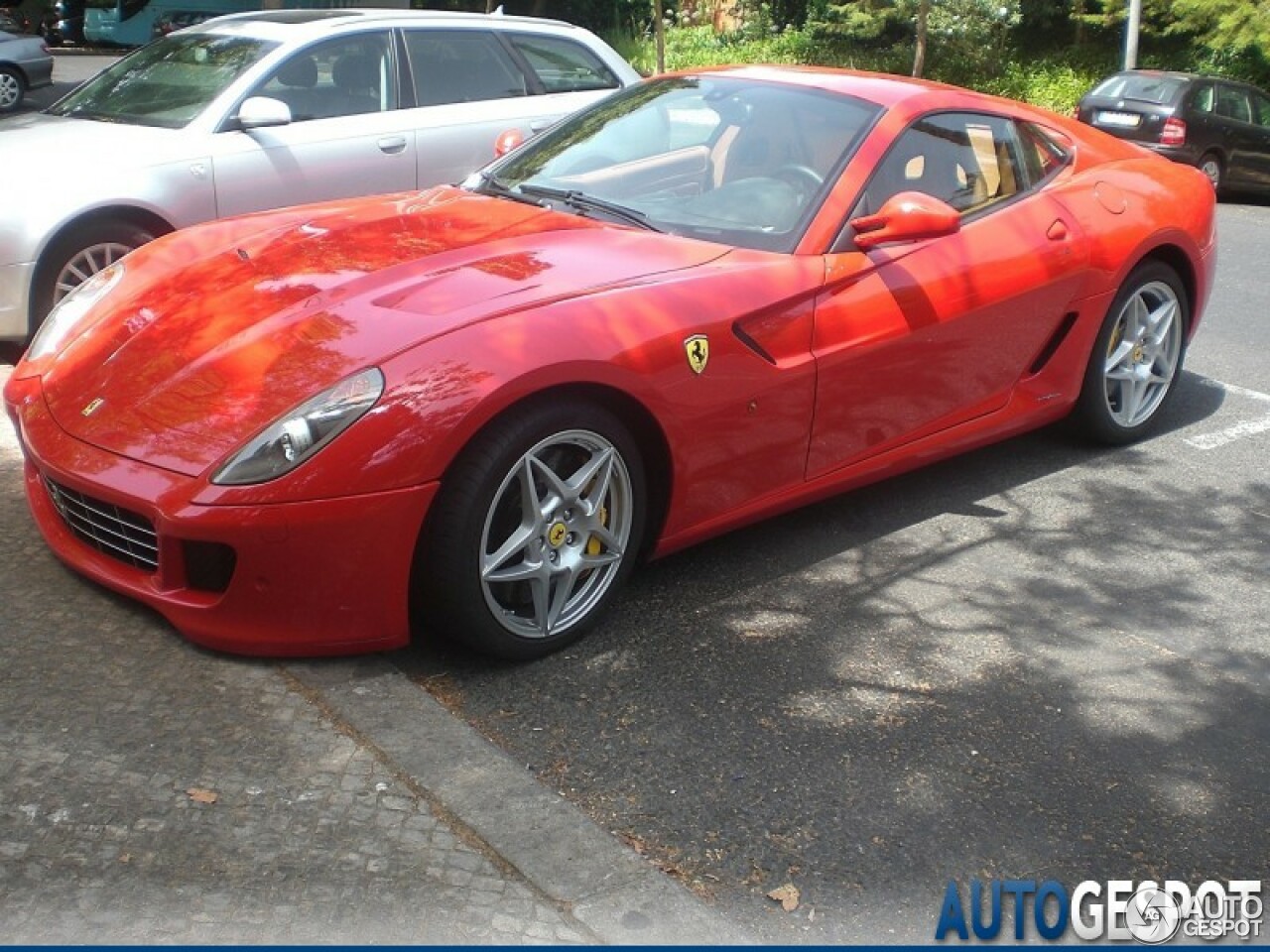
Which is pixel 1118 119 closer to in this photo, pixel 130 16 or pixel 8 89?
pixel 8 89

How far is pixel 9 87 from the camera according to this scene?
18.6 metres

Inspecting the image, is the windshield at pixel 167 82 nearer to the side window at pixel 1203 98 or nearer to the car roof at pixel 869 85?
the car roof at pixel 869 85

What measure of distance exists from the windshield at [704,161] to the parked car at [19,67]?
598 inches

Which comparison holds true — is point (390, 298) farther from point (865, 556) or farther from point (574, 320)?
point (865, 556)

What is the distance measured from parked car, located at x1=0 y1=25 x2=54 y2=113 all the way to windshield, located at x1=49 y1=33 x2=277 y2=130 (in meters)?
11.8

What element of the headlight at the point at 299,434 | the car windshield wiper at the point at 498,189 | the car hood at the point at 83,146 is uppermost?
the car windshield wiper at the point at 498,189

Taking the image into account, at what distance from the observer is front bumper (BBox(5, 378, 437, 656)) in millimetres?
3654

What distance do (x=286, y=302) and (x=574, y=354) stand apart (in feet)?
2.79

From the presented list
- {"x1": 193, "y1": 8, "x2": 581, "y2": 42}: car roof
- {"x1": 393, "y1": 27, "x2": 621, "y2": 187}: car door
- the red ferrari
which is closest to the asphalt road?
the red ferrari

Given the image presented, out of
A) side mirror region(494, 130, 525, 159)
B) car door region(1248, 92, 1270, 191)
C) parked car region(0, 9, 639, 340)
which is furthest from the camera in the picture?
car door region(1248, 92, 1270, 191)

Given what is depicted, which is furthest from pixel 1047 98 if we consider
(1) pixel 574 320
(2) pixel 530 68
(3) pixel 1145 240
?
(1) pixel 574 320

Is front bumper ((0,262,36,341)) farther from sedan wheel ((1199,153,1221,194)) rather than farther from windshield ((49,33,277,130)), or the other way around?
sedan wheel ((1199,153,1221,194))

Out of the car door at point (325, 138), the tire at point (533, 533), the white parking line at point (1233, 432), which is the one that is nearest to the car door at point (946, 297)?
Answer: the tire at point (533, 533)

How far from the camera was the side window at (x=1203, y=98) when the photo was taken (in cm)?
1747
